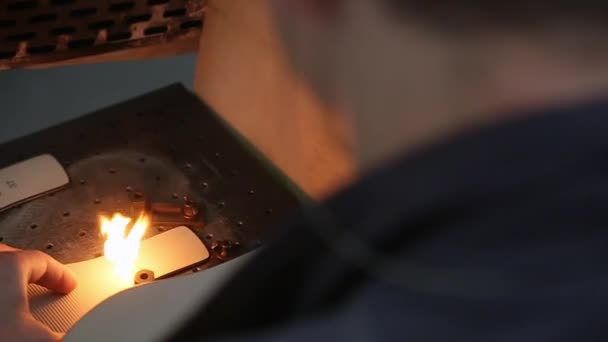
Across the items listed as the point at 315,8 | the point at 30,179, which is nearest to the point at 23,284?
the point at 30,179

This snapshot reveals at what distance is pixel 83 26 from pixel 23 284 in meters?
0.28

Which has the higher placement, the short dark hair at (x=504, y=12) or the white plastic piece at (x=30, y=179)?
the short dark hair at (x=504, y=12)

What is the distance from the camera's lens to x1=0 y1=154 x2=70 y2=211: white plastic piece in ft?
2.97

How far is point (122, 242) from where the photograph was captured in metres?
0.86

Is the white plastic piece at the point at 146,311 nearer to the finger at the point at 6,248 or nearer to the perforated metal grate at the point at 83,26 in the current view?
A: the finger at the point at 6,248

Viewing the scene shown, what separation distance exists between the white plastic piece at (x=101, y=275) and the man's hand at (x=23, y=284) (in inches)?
0.5

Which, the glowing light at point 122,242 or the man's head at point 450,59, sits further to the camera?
the glowing light at point 122,242

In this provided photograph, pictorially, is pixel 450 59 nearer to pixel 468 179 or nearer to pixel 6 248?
pixel 468 179

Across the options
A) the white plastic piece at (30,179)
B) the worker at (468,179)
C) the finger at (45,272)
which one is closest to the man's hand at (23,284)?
the finger at (45,272)

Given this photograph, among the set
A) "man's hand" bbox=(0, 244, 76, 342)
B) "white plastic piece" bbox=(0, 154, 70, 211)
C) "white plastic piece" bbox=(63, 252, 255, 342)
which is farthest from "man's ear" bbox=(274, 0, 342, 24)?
"white plastic piece" bbox=(0, 154, 70, 211)

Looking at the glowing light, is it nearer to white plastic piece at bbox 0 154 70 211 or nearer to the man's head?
white plastic piece at bbox 0 154 70 211

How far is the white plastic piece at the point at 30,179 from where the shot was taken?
90cm

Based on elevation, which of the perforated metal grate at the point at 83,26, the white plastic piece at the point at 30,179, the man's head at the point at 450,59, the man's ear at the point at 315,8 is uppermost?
the man's ear at the point at 315,8

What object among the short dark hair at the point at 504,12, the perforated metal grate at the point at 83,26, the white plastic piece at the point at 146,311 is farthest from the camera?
the perforated metal grate at the point at 83,26
